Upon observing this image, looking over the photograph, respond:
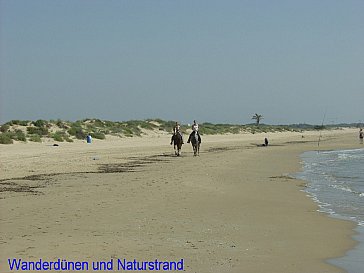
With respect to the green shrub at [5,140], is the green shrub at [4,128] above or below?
above

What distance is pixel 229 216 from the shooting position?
30.3 feet

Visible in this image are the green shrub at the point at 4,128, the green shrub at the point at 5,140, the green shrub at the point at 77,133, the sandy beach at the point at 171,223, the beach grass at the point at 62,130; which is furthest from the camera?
the green shrub at the point at 77,133

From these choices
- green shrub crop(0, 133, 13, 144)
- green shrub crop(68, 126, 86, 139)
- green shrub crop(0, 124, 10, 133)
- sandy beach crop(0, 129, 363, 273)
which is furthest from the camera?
green shrub crop(68, 126, 86, 139)

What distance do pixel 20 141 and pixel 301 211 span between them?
24.7 metres

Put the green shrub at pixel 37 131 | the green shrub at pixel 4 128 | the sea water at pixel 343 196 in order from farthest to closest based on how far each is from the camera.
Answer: the green shrub at pixel 37 131
the green shrub at pixel 4 128
the sea water at pixel 343 196

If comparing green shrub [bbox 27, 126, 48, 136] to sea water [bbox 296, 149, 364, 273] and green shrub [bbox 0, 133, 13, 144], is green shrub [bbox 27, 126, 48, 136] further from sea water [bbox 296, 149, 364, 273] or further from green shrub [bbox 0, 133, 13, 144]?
sea water [bbox 296, 149, 364, 273]

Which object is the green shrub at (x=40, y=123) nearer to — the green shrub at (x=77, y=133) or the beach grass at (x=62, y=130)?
the beach grass at (x=62, y=130)

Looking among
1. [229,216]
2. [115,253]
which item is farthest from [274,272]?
[229,216]

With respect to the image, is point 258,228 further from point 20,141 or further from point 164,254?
point 20,141

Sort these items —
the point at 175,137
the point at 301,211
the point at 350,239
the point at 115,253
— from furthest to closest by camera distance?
the point at 175,137, the point at 301,211, the point at 350,239, the point at 115,253

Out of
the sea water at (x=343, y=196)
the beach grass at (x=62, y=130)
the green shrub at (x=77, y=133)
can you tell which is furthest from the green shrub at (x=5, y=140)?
the sea water at (x=343, y=196)

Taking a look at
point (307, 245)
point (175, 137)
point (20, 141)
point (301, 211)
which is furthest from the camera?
point (20, 141)

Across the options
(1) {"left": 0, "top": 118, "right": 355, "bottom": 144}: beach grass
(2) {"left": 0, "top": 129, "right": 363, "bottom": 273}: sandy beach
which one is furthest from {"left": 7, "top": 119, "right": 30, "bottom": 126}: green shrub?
(2) {"left": 0, "top": 129, "right": 363, "bottom": 273}: sandy beach

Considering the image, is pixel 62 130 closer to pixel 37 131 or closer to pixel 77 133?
pixel 77 133
